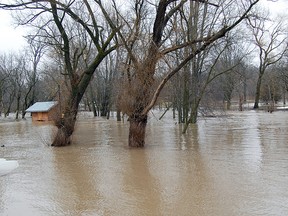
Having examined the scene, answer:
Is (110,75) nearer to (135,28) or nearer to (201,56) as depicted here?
(201,56)

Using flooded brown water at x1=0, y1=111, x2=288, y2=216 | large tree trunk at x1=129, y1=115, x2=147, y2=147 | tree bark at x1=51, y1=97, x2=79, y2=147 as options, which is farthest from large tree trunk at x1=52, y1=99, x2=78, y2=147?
large tree trunk at x1=129, y1=115, x2=147, y2=147

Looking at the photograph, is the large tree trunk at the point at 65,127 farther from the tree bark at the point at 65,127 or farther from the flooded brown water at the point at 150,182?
the flooded brown water at the point at 150,182

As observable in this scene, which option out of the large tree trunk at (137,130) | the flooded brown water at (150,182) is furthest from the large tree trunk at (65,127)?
the large tree trunk at (137,130)

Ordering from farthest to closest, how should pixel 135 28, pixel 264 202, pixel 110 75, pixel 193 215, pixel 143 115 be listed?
pixel 110 75 → pixel 135 28 → pixel 143 115 → pixel 264 202 → pixel 193 215

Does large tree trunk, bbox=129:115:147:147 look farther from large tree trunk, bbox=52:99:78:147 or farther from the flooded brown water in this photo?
large tree trunk, bbox=52:99:78:147

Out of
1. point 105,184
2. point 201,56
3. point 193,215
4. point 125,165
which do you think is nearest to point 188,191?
point 193,215

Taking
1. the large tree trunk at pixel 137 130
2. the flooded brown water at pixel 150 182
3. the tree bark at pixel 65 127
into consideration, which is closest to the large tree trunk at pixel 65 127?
the tree bark at pixel 65 127

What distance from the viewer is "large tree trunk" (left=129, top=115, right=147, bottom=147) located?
14266mm

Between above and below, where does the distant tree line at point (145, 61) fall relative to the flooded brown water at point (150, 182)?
above

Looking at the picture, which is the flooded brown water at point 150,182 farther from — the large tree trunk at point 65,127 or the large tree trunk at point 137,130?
the large tree trunk at point 65,127

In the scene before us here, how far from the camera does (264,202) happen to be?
6.52 m

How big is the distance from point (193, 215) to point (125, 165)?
16.7 ft

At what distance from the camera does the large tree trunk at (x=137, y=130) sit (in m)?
14.3

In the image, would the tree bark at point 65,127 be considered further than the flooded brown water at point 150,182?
Yes
